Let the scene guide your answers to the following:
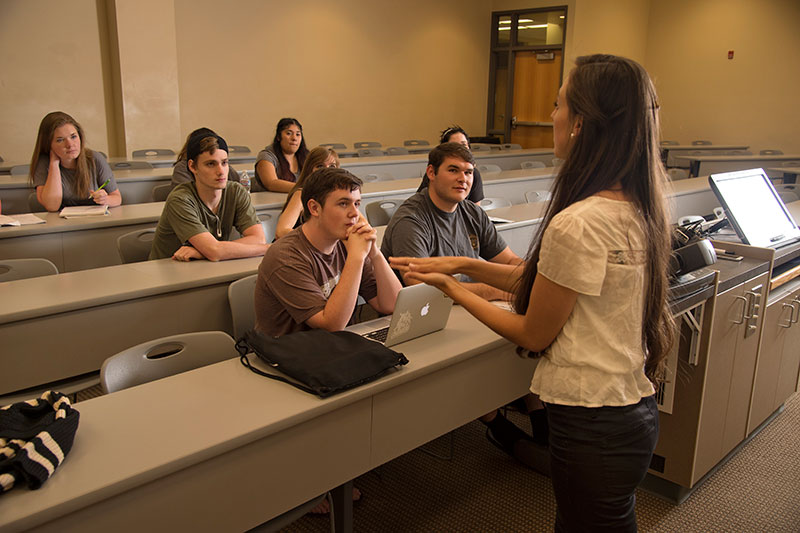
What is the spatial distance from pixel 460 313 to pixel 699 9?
10.6 meters

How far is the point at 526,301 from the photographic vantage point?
140cm

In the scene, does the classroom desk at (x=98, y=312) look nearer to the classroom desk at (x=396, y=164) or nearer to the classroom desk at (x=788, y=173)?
the classroom desk at (x=396, y=164)

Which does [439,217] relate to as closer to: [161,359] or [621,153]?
[161,359]

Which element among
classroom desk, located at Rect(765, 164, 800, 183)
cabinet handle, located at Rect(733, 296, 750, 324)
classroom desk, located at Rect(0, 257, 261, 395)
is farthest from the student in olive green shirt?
classroom desk, located at Rect(765, 164, 800, 183)

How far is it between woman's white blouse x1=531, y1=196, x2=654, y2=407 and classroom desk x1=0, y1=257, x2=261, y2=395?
1.60m

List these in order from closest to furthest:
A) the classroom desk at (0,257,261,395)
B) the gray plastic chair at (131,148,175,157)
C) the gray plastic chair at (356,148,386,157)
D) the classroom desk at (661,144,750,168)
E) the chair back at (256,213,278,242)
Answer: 1. the classroom desk at (0,257,261,395)
2. the chair back at (256,213,278,242)
3. the gray plastic chair at (131,148,175,157)
4. the gray plastic chair at (356,148,386,157)
5. the classroom desk at (661,144,750,168)

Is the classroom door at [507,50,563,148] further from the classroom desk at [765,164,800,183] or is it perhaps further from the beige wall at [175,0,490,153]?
the classroom desk at [765,164,800,183]

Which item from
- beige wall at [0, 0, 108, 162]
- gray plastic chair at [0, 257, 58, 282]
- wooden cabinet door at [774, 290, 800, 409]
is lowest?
wooden cabinet door at [774, 290, 800, 409]

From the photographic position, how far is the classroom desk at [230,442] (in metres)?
1.17

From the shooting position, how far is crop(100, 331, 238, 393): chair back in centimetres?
169

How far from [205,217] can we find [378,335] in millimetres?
1417

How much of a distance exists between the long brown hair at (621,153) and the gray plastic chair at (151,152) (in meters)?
6.58

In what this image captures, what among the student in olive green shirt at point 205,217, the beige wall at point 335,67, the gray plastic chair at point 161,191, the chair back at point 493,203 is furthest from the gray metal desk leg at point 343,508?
the beige wall at point 335,67

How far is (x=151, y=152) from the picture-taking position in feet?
23.5
